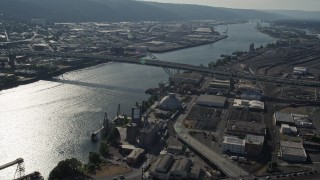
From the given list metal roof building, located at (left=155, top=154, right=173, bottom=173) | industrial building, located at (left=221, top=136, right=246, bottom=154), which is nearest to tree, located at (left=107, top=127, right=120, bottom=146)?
metal roof building, located at (left=155, top=154, right=173, bottom=173)

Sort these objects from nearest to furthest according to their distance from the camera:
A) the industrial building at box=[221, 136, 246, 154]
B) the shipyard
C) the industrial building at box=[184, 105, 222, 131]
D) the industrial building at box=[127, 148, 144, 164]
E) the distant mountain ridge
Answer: the shipyard
the industrial building at box=[127, 148, 144, 164]
the industrial building at box=[221, 136, 246, 154]
the industrial building at box=[184, 105, 222, 131]
the distant mountain ridge

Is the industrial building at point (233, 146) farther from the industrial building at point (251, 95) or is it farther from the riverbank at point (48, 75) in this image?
the riverbank at point (48, 75)

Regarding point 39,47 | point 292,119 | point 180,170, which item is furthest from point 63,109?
point 39,47

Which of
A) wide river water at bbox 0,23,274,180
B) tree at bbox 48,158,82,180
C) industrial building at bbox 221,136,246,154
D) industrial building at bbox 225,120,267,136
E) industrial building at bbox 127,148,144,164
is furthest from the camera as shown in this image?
industrial building at bbox 225,120,267,136

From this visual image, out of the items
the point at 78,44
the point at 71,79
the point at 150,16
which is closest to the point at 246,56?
the point at 78,44

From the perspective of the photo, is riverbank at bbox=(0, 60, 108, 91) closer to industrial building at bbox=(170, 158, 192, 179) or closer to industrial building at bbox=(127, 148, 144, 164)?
industrial building at bbox=(127, 148, 144, 164)

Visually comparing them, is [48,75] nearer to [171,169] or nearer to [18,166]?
[18,166]
